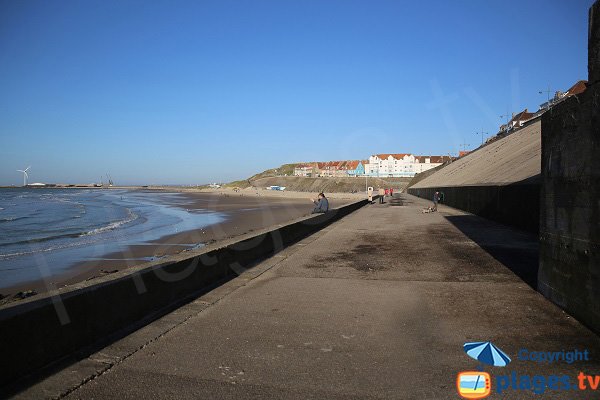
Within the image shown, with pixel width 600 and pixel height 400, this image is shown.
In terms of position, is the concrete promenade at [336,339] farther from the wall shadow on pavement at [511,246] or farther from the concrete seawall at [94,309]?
the concrete seawall at [94,309]

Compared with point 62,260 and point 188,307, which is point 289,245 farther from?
point 62,260

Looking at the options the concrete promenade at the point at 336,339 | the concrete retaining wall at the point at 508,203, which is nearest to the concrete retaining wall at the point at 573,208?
the concrete promenade at the point at 336,339

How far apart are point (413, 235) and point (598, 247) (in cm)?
832

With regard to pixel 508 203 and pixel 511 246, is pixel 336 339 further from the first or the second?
pixel 508 203

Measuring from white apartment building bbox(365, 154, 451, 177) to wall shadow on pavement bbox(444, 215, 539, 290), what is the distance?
5660 inches

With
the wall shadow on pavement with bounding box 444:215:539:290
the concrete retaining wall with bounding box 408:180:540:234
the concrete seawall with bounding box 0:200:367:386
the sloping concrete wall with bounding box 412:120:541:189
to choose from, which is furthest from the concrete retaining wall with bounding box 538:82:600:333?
the sloping concrete wall with bounding box 412:120:541:189

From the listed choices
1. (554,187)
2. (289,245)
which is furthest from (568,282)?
(289,245)

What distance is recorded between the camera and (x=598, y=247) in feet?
12.6

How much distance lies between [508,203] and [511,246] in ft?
16.6

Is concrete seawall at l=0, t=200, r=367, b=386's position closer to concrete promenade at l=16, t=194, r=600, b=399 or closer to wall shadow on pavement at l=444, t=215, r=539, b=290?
concrete promenade at l=16, t=194, r=600, b=399

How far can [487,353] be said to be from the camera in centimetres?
358

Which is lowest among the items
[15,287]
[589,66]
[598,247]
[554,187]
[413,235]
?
[15,287]

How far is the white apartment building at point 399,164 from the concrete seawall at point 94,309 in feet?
499

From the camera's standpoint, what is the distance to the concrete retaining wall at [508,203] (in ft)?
37.2
